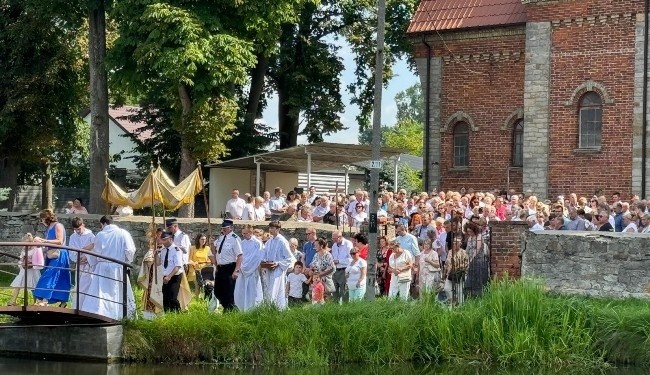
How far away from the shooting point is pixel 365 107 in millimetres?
44406

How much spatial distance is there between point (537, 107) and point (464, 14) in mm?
4083

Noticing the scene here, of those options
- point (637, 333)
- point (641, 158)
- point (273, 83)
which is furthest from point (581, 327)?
point (273, 83)

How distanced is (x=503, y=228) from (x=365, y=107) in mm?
22557

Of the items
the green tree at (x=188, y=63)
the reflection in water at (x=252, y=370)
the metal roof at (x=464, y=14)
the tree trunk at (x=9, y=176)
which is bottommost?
the reflection in water at (x=252, y=370)

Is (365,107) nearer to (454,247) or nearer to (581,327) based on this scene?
(454,247)

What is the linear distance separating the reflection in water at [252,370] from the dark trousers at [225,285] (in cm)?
242

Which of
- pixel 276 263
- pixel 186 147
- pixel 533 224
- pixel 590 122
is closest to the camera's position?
pixel 276 263

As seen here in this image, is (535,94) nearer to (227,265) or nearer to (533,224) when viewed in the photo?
(533,224)

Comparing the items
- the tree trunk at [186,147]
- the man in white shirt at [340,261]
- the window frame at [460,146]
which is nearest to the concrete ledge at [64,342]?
the man in white shirt at [340,261]

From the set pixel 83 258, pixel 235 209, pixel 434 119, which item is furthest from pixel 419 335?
pixel 434 119

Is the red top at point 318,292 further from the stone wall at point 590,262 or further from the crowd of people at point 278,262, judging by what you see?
the stone wall at point 590,262

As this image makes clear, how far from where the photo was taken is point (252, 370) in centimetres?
1900

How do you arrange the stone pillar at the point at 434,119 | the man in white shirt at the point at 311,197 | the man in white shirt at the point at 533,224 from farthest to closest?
1. the stone pillar at the point at 434,119
2. the man in white shirt at the point at 311,197
3. the man in white shirt at the point at 533,224

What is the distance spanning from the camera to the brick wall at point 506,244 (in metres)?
22.1
